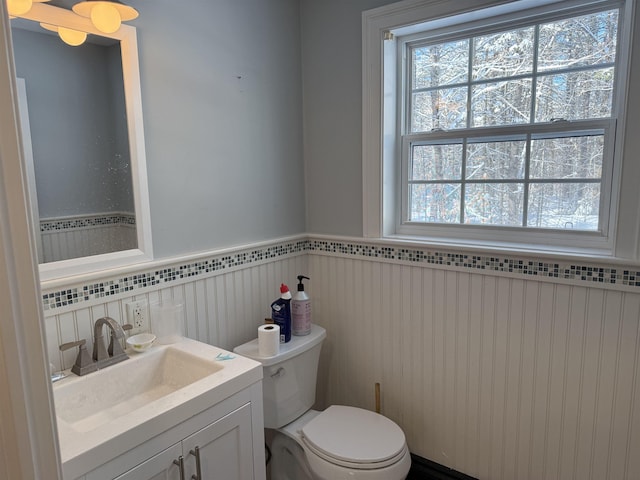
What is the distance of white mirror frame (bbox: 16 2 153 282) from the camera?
1345mm

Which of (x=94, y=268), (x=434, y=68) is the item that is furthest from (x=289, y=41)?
(x=94, y=268)

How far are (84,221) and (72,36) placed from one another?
22.8 inches

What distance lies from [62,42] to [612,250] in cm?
193

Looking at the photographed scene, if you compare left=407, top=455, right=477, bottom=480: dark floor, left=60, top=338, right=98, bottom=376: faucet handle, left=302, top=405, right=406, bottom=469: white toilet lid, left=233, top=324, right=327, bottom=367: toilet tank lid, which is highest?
left=60, top=338, right=98, bottom=376: faucet handle

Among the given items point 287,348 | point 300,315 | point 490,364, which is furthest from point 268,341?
point 490,364

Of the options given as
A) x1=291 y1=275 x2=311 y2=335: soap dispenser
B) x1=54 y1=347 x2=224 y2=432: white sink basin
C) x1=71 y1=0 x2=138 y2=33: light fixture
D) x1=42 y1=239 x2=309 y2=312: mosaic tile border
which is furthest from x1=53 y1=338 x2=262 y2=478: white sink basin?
x1=71 y1=0 x2=138 y2=33: light fixture

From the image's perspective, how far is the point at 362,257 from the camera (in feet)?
6.91

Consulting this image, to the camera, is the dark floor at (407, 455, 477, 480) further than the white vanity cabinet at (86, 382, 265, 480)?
Yes

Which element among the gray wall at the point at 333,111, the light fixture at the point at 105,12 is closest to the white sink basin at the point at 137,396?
the gray wall at the point at 333,111

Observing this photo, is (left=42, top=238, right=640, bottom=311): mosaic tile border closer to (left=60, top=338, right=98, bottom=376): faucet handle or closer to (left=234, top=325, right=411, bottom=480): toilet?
(left=60, top=338, right=98, bottom=376): faucet handle

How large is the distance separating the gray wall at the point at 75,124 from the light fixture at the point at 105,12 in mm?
103

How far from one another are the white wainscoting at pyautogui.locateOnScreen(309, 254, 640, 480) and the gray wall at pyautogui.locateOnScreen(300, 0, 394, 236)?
0.88 ft

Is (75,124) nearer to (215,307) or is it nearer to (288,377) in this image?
(215,307)

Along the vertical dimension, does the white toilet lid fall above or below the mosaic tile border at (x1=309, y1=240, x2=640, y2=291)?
below
